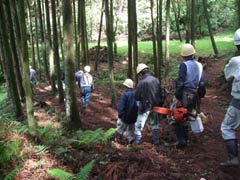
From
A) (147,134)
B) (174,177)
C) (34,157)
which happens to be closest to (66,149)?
(34,157)

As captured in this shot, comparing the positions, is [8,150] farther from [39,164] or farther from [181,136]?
[181,136]

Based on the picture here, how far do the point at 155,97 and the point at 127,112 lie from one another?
119 centimetres

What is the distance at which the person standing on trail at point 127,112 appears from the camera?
8469mm

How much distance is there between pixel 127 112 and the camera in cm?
860

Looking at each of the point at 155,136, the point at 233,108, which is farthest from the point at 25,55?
the point at 233,108

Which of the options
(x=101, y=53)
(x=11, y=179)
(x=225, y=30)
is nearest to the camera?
(x=11, y=179)

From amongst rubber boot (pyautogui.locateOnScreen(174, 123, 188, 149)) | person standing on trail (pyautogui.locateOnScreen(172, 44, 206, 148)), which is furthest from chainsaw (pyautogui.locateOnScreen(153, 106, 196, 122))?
rubber boot (pyautogui.locateOnScreen(174, 123, 188, 149))

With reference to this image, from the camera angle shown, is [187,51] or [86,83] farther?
[86,83]

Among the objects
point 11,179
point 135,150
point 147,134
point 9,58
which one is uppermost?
point 9,58

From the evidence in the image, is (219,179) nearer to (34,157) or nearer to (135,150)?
(135,150)

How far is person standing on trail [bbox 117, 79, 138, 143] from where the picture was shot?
8469 mm

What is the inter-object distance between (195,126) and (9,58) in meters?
6.19

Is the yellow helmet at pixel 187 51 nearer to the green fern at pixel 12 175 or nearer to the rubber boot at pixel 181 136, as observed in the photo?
the rubber boot at pixel 181 136

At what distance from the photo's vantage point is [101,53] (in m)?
28.4
